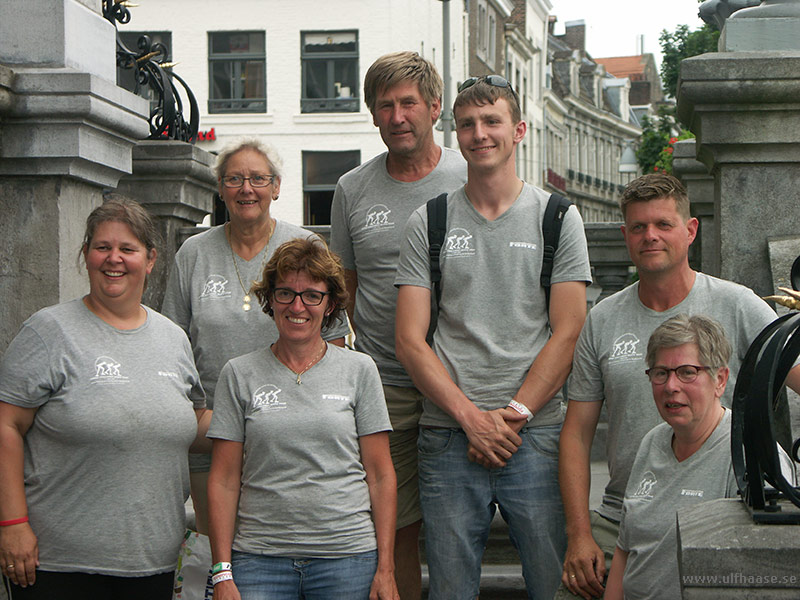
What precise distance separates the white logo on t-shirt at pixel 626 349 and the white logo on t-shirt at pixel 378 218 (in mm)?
1083

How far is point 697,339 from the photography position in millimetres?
3340

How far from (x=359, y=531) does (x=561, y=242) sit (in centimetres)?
123

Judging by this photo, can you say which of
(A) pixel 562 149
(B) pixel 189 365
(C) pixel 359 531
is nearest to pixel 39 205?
(B) pixel 189 365

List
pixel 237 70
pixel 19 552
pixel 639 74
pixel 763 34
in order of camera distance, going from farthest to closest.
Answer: pixel 639 74, pixel 237 70, pixel 763 34, pixel 19 552

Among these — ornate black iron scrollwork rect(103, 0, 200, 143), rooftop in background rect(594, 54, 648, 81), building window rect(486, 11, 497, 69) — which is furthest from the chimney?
ornate black iron scrollwork rect(103, 0, 200, 143)

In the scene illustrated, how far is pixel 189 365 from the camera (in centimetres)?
402

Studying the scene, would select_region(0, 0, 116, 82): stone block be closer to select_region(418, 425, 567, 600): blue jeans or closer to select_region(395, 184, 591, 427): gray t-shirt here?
select_region(395, 184, 591, 427): gray t-shirt

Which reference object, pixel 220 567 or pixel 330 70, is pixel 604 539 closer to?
pixel 220 567

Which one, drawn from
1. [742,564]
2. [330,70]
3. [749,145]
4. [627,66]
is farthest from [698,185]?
[627,66]

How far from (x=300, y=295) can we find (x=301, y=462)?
53 cm

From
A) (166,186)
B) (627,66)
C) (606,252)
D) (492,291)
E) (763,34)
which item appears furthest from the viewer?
(627,66)

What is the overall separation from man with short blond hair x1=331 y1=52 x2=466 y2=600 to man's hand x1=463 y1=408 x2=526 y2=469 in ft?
1.64

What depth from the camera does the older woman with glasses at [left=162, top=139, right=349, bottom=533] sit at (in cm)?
435

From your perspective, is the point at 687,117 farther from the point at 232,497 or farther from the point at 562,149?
the point at 562,149
